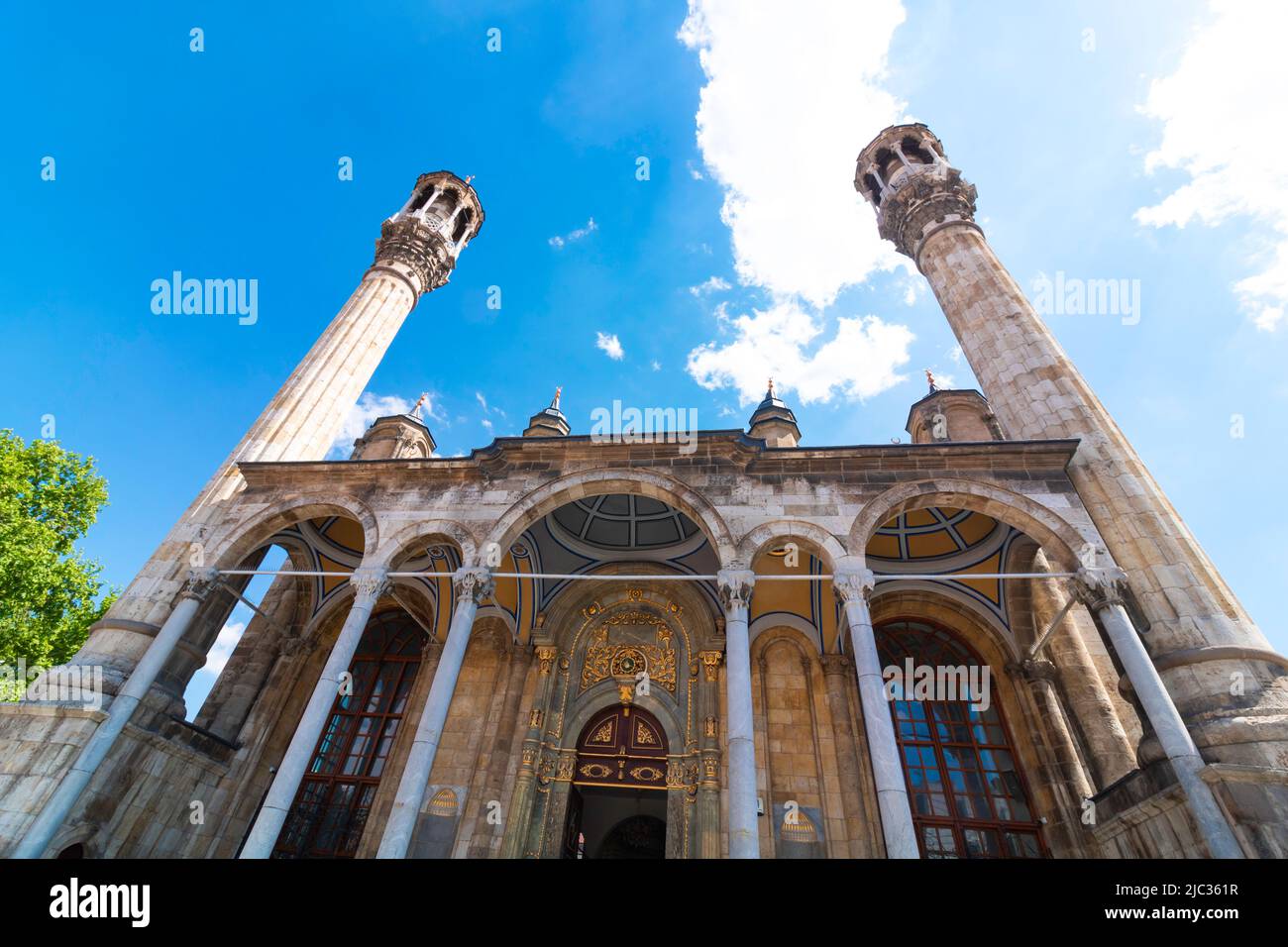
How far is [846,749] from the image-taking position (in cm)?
1005

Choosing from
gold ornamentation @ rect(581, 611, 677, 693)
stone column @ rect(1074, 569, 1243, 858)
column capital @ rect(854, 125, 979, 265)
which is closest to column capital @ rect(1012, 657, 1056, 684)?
stone column @ rect(1074, 569, 1243, 858)

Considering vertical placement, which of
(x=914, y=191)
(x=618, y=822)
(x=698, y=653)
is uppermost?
(x=914, y=191)

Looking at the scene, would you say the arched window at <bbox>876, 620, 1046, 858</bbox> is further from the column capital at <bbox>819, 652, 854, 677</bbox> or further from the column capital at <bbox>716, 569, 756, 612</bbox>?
the column capital at <bbox>716, 569, 756, 612</bbox>

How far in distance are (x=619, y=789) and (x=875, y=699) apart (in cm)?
602

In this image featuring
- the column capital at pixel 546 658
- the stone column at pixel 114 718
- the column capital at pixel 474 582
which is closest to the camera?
the stone column at pixel 114 718

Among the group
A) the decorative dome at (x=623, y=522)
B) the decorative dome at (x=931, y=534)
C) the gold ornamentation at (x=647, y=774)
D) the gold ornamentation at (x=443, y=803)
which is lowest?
the gold ornamentation at (x=443, y=803)

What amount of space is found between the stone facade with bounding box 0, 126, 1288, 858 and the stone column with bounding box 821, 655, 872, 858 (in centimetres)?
4

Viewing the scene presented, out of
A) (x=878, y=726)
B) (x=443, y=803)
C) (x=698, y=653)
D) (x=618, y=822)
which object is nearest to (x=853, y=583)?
(x=878, y=726)

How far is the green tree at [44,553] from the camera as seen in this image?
12766 mm

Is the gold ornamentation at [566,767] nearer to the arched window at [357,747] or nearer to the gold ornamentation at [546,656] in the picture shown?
the gold ornamentation at [546,656]

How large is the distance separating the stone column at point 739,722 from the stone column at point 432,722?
11.7 feet

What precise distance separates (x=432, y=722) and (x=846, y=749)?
6.58m

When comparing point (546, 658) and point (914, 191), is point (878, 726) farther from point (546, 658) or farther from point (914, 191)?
point (914, 191)

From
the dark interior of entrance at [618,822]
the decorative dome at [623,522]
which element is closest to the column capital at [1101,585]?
the decorative dome at [623,522]
